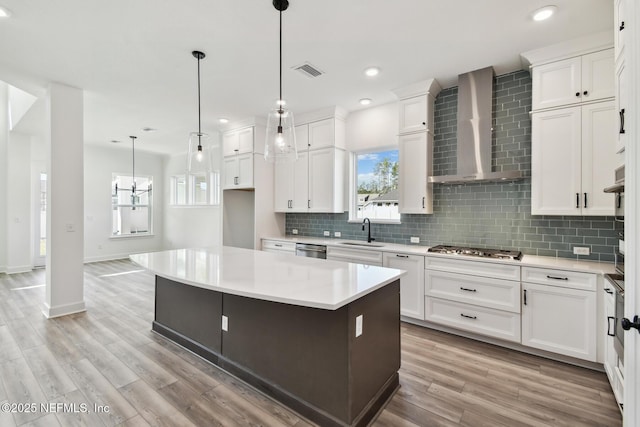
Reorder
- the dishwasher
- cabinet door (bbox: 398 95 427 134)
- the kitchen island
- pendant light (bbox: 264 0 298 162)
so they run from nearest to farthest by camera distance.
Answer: the kitchen island < pendant light (bbox: 264 0 298 162) < cabinet door (bbox: 398 95 427 134) < the dishwasher

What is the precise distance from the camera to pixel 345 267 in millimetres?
2414

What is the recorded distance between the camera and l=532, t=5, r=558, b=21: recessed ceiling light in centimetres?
223

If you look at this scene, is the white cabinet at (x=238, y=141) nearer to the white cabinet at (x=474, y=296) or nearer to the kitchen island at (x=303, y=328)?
the kitchen island at (x=303, y=328)

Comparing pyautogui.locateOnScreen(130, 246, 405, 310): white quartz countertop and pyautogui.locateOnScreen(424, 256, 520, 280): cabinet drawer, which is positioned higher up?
pyautogui.locateOnScreen(130, 246, 405, 310): white quartz countertop

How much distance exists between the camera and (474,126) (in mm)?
3289

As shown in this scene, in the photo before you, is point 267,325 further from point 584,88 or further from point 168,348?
point 584,88

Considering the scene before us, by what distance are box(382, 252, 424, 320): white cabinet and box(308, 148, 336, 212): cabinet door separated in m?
1.32

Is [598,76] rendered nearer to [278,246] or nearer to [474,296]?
[474,296]

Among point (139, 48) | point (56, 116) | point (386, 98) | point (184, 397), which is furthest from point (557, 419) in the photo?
point (56, 116)

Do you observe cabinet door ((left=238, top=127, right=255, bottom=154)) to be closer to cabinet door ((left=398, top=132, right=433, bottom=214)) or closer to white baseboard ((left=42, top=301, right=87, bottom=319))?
cabinet door ((left=398, top=132, right=433, bottom=214))

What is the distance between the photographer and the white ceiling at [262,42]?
7.41 feet

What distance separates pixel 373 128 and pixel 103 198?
7014mm

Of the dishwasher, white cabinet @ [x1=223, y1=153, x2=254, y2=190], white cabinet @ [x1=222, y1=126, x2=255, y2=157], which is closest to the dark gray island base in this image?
the dishwasher

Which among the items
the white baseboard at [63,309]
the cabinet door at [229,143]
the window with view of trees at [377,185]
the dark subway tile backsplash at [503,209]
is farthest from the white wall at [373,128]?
the white baseboard at [63,309]
